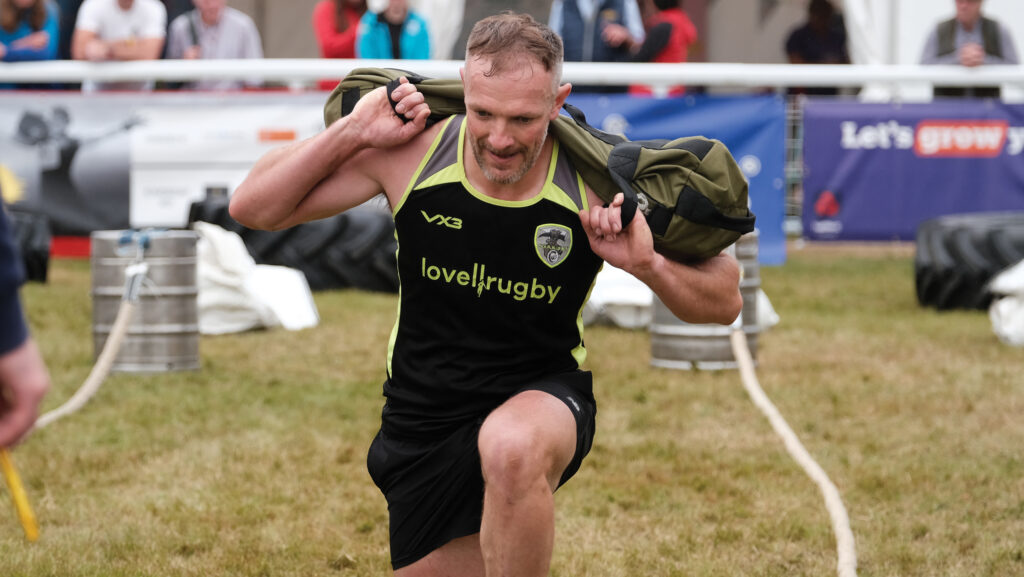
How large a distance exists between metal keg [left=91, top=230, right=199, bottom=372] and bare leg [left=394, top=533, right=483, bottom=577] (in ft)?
14.6

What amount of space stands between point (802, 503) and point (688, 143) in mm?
2314

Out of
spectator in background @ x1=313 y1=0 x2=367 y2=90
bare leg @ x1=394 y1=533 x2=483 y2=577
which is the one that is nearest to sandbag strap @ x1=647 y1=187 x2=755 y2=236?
bare leg @ x1=394 y1=533 x2=483 y2=577

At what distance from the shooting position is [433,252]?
3639 millimetres

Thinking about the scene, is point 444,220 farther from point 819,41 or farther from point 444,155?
point 819,41

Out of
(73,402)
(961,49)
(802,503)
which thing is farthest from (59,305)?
(961,49)

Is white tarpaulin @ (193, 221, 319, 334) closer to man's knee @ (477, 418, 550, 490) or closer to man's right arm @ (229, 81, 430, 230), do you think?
man's right arm @ (229, 81, 430, 230)

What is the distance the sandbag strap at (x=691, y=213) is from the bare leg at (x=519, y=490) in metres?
0.59

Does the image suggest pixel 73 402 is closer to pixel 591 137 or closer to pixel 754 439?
pixel 754 439

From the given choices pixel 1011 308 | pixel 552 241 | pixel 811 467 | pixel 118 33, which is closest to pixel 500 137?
pixel 552 241

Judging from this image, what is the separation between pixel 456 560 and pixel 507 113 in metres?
1.32

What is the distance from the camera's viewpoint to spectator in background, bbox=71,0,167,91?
12.2m

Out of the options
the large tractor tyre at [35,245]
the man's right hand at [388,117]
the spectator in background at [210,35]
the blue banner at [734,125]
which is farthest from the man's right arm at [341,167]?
the spectator in background at [210,35]

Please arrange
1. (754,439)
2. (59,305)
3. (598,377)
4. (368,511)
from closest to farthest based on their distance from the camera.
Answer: (368,511) < (754,439) < (598,377) < (59,305)

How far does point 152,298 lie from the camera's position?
8008mm
